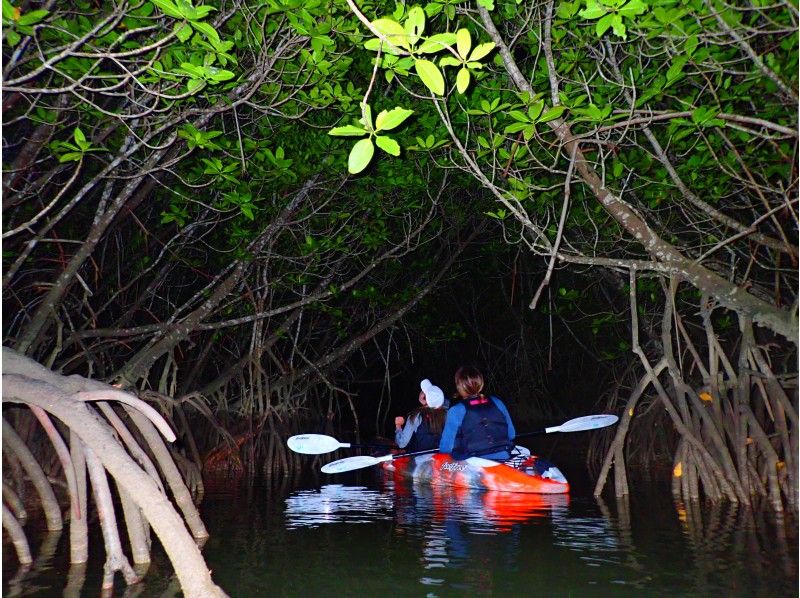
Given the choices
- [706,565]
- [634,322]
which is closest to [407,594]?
[706,565]

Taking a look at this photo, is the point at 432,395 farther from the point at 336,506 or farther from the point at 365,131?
the point at 365,131

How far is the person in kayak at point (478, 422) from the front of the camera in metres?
7.35

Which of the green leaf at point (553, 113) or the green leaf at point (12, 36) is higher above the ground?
the green leaf at point (12, 36)

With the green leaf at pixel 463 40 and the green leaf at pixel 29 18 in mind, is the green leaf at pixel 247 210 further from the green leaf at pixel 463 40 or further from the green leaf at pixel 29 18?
the green leaf at pixel 463 40

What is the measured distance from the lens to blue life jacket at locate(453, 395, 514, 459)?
7344mm

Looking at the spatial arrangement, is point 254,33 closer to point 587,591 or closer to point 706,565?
point 587,591

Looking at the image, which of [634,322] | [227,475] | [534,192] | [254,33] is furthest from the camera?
[227,475]

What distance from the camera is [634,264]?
505 cm

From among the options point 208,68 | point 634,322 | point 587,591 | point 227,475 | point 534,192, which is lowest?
point 587,591

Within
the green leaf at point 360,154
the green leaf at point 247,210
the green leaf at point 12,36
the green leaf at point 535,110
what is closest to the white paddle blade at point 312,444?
the green leaf at point 247,210

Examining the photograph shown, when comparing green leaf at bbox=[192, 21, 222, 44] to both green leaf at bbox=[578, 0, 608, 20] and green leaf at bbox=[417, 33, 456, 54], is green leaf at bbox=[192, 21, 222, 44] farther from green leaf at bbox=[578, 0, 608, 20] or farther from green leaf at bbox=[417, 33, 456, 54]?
green leaf at bbox=[578, 0, 608, 20]

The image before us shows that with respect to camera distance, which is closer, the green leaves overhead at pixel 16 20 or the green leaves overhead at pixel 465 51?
the green leaves overhead at pixel 465 51

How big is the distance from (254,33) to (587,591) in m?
3.53

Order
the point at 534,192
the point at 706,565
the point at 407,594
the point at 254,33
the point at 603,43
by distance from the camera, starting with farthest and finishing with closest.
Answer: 1. the point at 534,192
2. the point at 603,43
3. the point at 254,33
4. the point at 706,565
5. the point at 407,594
